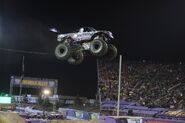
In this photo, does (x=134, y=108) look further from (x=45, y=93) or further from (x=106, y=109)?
(x=45, y=93)

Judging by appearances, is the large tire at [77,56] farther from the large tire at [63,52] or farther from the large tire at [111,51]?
the large tire at [111,51]

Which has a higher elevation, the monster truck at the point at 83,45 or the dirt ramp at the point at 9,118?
the monster truck at the point at 83,45

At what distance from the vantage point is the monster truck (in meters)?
15.7

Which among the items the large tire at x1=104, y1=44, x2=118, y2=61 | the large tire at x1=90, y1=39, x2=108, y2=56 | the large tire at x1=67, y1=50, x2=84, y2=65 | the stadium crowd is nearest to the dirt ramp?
the large tire at x1=90, y1=39, x2=108, y2=56

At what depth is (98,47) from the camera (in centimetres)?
1541

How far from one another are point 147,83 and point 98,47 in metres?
21.5

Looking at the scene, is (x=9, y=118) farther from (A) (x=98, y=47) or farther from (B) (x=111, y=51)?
(B) (x=111, y=51)

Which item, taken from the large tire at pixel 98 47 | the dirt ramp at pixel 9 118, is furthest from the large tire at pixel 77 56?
the dirt ramp at pixel 9 118

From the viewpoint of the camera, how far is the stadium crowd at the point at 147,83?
3269cm

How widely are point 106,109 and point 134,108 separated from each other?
2.42 metres

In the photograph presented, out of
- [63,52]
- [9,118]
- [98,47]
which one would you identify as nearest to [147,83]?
[63,52]

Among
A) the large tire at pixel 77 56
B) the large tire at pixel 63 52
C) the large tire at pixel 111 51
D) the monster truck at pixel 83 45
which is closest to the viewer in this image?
the monster truck at pixel 83 45

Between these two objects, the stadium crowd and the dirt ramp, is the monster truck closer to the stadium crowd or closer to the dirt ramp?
the dirt ramp

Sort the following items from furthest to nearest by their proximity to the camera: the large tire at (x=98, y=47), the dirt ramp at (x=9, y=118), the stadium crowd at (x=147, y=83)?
1. the stadium crowd at (x=147, y=83)
2. the large tire at (x=98, y=47)
3. the dirt ramp at (x=9, y=118)
